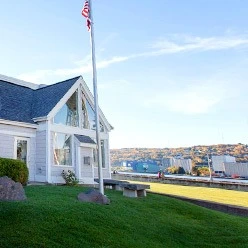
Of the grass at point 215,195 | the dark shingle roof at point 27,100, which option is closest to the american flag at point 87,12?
the dark shingle roof at point 27,100

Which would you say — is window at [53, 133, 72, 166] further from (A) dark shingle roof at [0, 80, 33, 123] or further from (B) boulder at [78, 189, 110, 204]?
(B) boulder at [78, 189, 110, 204]

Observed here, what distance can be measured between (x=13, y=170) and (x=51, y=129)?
17.6ft

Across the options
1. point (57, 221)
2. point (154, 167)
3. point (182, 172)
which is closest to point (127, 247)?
point (57, 221)

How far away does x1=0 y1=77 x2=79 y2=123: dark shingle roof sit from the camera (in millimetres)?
17766

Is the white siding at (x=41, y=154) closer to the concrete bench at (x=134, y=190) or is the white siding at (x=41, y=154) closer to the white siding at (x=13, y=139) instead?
the white siding at (x=13, y=139)

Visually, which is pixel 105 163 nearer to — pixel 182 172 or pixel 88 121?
pixel 88 121

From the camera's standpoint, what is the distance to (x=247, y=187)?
27.1 metres

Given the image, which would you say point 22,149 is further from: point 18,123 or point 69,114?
point 69,114

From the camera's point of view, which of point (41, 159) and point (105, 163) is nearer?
point (41, 159)

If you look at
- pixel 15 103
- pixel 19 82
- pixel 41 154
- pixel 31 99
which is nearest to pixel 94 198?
pixel 41 154

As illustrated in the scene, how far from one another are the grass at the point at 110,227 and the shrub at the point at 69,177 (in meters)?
7.31

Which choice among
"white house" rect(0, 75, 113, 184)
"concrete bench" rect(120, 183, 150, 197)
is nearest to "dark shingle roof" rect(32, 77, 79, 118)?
"white house" rect(0, 75, 113, 184)

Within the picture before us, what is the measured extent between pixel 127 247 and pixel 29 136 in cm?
1307

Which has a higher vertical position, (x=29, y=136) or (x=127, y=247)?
(x=29, y=136)
